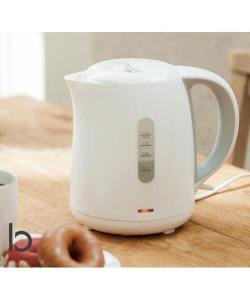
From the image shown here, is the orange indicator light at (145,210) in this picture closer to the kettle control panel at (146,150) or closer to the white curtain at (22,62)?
the kettle control panel at (146,150)

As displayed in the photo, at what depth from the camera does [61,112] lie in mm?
1694

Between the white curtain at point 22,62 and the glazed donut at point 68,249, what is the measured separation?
Answer: 7.11 ft

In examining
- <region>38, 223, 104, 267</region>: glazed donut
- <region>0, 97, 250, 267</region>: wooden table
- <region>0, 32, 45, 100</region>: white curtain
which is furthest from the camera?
<region>0, 32, 45, 100</region>: white curtain

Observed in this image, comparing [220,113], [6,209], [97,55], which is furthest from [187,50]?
[6,209]

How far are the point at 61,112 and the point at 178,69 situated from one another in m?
0.74

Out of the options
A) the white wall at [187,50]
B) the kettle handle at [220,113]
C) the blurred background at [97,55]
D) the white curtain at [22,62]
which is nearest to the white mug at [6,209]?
the kettle handle at [220,113]

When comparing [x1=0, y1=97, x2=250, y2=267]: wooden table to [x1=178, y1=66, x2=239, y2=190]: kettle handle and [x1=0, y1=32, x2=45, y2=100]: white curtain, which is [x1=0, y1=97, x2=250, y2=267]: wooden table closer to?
[x1=178, y1=66, x2=239, y2=190]: kettle handle

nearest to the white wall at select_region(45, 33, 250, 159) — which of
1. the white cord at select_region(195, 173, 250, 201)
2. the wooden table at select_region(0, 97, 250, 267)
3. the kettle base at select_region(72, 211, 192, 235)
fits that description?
the wooden table at select_region(0, 97, 250, 267)

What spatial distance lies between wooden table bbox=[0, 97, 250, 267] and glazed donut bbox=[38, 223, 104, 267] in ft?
0.31

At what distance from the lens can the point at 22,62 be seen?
2.95 m

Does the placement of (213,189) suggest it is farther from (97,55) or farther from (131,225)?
(97,55)

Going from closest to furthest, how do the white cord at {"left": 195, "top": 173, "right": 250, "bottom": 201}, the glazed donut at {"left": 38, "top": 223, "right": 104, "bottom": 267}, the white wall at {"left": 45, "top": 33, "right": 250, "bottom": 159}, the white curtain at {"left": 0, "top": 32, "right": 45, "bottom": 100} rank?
the glazed donut at {"left": 38, "top": 223, "right": 104, "bottom": 267} < the white cord at {"left": 195, "top": 173, "right": 250, "bottom": 201} < the white wall at {"left": 45, "top": 33, "right": 250, "bottom": 159} < the white curtain at {"left": 0, "top": 32, "right": 45, "bottom": 100}

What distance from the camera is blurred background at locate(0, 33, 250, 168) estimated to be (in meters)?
2.16
